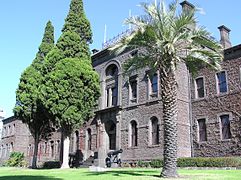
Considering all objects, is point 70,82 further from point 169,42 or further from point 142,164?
point 169,42

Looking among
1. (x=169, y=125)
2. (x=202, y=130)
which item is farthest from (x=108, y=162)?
(x=169, y=125)

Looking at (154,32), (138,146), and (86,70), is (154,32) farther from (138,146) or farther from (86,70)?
(138,146)

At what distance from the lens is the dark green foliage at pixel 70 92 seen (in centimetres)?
2486

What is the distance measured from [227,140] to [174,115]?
37.1 feet

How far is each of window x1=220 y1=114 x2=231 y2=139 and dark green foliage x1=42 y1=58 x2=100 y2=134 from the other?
11.0 meters

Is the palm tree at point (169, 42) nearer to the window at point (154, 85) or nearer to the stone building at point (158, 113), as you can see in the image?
the stone building at point (158, 113)

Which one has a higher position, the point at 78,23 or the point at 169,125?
the point at 78,23

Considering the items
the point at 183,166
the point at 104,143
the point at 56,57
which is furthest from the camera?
the point at 104,143

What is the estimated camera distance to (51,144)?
44219mm

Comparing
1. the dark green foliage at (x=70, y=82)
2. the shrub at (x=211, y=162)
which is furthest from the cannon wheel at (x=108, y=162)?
the shrub at (x=211, y=162)

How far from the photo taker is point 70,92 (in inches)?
993

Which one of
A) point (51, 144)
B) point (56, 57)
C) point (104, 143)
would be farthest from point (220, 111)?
point (51, 144)

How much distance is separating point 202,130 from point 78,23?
1524 centimetres

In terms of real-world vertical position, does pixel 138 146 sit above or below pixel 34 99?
below
